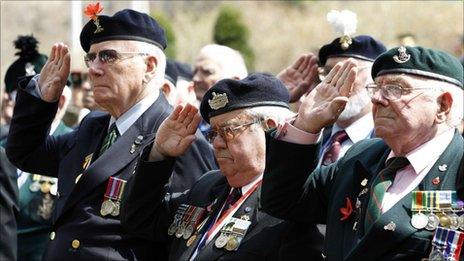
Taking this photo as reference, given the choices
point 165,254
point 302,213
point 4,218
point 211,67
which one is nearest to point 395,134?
point 302,213

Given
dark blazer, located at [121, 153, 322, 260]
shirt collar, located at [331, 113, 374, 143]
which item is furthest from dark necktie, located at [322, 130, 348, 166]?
dark blazer, located at [121, 153, 322, 260]

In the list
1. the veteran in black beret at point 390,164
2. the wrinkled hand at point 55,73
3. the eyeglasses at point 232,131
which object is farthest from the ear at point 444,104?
the wrinkled hand at point 55,73

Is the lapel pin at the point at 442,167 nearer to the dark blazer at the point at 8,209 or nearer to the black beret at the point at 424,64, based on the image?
the black beret at the point at 424,64

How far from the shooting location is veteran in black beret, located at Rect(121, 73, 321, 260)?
207 inches

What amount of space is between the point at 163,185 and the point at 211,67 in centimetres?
313

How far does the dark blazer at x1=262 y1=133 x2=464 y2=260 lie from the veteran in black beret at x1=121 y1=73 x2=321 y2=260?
230 mm

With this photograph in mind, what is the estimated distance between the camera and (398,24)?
27.6 m

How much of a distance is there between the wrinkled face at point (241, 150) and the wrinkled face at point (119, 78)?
867 millimetres

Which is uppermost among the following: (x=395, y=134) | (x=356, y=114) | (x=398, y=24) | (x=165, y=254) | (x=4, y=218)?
(x=395, y=134)

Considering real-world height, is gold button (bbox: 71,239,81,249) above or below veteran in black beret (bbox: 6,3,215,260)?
below

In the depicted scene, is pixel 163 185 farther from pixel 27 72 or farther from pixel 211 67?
pixel 211 67

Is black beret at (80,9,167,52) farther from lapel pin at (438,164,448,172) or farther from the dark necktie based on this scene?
lapel pin at (438,164,448,172)

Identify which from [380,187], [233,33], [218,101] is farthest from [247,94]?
[233,33]

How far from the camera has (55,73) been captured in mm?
6418
